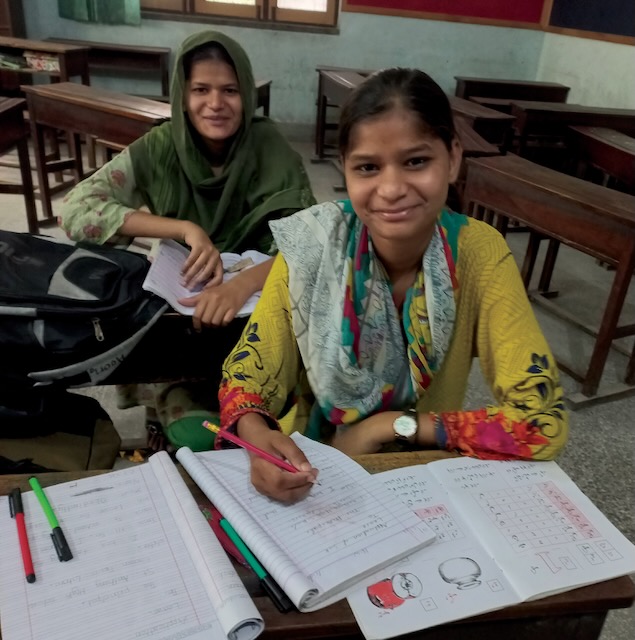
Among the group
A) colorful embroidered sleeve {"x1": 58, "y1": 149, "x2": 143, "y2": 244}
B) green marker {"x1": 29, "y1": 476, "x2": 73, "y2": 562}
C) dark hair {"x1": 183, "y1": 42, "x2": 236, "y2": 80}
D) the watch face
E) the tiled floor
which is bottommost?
the tiled floor

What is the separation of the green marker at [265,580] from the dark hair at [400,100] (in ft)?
1.96

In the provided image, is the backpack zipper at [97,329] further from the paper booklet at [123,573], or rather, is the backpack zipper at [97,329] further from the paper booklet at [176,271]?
the paper booklet at [123,573]

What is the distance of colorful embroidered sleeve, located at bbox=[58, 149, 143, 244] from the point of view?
1484 mm

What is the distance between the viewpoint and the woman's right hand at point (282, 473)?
721mm

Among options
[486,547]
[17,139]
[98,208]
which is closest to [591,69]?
[17,139]

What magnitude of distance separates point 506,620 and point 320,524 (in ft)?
0.72

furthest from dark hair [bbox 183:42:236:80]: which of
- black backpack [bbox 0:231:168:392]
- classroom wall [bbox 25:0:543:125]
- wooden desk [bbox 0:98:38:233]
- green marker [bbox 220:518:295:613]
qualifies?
classroom wall [bbox 25:0:543:125]

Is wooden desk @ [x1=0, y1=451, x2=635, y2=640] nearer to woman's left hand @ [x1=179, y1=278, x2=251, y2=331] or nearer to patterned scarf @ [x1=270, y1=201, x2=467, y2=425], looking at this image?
patterned scarf @ [x1=270, y1=201, x2=467, y2=425]

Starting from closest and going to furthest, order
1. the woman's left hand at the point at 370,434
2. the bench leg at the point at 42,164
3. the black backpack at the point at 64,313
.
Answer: the woman's left hand at the point at 370,434 < the black backpack at the point at 64,313 < the bench leg at the point at 42,164

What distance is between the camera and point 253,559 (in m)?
0.64

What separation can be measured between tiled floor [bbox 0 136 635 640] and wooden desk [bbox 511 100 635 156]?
1018 mm

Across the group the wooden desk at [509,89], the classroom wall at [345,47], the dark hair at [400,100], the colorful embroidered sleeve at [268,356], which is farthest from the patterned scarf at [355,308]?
the classroom wall at [345,47]

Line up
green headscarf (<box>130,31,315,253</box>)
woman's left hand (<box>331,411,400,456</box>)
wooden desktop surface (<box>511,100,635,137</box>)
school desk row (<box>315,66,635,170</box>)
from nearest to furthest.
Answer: woman's left hand (<box>331,411,400,456</box>) → green headscarf (<box>130,31,315,253</box>) → school desk row (<box>315,66,635,170</box>) → wooden desktop surface (<box>511,100,635,137</box>)

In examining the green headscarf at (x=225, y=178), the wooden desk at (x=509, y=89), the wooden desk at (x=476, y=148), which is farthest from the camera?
the wooden desk at (x=509, y=89)
